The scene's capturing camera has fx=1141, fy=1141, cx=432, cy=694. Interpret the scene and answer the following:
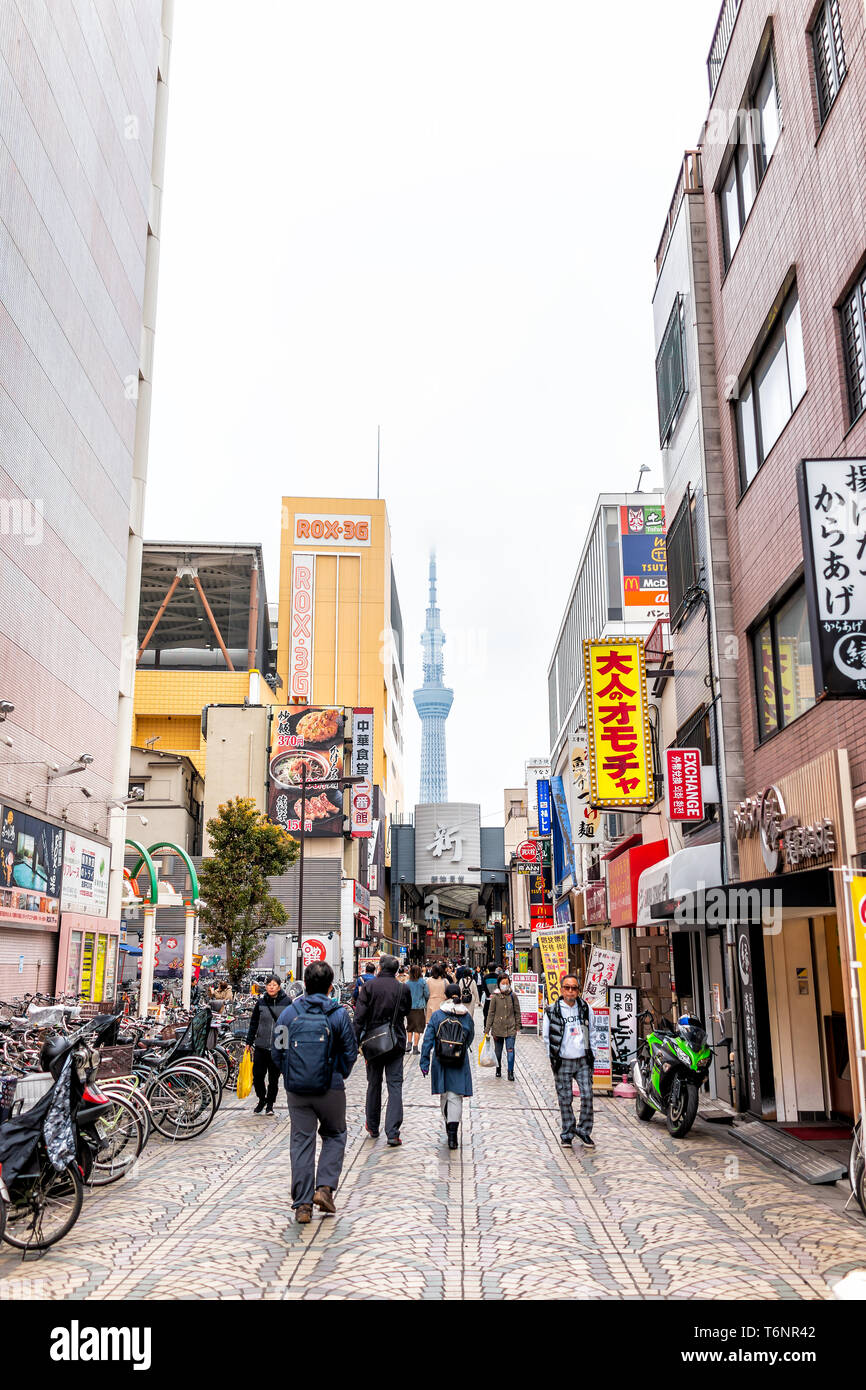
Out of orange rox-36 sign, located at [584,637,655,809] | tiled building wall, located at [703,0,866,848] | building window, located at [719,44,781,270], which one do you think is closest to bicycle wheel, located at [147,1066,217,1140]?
tiled building wall, located at [703,0,866,848]

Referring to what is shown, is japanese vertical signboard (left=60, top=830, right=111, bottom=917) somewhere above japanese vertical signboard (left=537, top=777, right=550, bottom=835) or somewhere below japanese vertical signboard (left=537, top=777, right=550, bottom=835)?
below

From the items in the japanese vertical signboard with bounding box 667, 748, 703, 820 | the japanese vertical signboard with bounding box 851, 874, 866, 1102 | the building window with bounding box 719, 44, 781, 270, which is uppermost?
the building window with bounding box 719, 44, 781, 270

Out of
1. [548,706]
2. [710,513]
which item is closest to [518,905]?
[548,706]

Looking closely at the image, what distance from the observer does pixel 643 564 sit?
34562 millimetres

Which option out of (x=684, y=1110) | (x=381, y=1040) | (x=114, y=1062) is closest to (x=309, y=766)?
(x=684, y=1110)

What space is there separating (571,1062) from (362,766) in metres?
46.9

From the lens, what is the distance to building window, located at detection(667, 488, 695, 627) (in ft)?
60.7

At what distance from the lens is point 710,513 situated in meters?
16.5

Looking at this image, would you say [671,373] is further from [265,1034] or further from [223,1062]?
[223,1062]

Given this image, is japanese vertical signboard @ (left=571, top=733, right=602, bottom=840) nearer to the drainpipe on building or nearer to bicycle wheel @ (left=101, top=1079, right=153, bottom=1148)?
the drainpipe on building

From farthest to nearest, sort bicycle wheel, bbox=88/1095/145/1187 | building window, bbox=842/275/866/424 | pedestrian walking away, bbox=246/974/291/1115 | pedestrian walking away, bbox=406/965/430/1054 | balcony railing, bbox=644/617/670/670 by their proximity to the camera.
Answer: balcony railing, bbox=644/617/670/670 → pedestrian walking away, bbox=406/965/430/1054 → pedestrian walking away, bbox=246/974/291/1115 → building window, bbox=842/275/866/424 → bicycle wheel, bbox=88/1095/145/1187

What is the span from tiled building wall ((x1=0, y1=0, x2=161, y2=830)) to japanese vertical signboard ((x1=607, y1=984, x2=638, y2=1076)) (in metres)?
10.4

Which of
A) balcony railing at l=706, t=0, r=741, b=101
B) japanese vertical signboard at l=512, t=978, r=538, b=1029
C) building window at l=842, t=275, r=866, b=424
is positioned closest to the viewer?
building window at l=842, t=275, r=866, b=424

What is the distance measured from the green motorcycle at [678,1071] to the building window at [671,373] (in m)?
10.2
